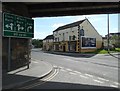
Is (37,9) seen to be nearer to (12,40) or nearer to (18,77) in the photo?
(12,40)

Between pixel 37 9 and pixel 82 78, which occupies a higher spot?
pixel 37 9

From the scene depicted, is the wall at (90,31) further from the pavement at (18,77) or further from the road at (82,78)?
the pavement at (18,77)

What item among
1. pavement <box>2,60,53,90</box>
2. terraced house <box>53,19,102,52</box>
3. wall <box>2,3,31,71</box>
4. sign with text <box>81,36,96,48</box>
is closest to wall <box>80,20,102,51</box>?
terraced house <box>53,19,102,52</box>

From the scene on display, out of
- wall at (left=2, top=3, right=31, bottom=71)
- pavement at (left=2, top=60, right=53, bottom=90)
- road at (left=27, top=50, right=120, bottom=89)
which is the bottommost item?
road at (left=27, top=50, right=120, bottom=89)

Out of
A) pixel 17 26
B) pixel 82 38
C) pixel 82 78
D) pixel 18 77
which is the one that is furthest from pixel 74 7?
pixel 82 38

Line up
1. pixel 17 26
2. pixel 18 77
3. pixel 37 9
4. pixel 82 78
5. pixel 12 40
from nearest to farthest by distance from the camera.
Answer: pixel 18 77, pixel 82 78, pixel 17 26, pixel 12 40, pixel 37 9

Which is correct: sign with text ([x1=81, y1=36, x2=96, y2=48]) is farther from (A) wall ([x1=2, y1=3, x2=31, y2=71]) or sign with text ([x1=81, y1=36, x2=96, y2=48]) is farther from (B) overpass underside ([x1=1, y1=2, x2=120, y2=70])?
(A) wall ([x1=2, y1=3, x2=31, y2=71])

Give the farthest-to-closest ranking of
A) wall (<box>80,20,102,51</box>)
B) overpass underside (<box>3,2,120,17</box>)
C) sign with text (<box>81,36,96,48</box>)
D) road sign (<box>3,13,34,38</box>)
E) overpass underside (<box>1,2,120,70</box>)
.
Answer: wall (<box>80,20,102,51</box>), sign with text (<box>81,36,96,48</box>), overpass underside (<box>1,2,120,70</box>), overpass underside (<box>3,2,120,17</box>), road sign (<box>3,13,34,38</box>)

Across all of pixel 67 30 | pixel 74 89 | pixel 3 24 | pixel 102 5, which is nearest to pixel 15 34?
pixel 3 24

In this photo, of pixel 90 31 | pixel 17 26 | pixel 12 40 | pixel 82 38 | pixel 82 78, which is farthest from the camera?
pixel 90 31

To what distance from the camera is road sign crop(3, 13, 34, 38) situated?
16609 millimetres

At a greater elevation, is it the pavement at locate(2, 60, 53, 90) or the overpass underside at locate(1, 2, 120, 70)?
the overpass underside at locate(1, 2, 120, 70)

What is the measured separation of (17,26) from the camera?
17.7m

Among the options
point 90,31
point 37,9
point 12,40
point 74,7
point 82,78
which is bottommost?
point 82,78
